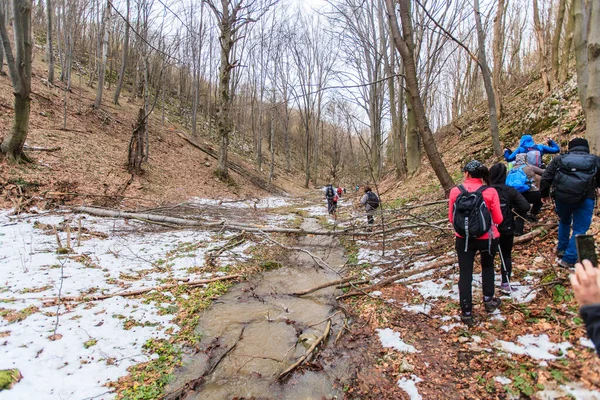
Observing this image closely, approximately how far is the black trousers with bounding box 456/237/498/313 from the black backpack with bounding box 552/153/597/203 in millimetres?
1269

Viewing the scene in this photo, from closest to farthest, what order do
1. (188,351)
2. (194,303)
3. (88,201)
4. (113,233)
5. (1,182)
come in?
(188,351)
(194,303)
(113,233)
(1,182)
(88,201)

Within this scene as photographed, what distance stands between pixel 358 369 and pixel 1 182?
36.4ft

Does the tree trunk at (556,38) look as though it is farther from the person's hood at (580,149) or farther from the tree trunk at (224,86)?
the tree trunk at (224,86)

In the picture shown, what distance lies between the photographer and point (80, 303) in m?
4.36

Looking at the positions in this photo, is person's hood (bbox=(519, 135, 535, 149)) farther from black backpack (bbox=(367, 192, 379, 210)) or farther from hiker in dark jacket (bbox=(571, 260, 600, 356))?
hiker in dark jacket (bbox=(571, 260, 600, 356))

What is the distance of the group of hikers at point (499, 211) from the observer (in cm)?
346

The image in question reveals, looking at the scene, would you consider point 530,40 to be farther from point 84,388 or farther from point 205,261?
point 84,388

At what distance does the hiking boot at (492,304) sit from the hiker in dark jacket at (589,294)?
2732 millimetres

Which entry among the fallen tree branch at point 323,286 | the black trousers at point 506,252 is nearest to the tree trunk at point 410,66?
the black trousers at point 506,252

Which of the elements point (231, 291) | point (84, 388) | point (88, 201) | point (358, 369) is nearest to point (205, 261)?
point (231, 291)

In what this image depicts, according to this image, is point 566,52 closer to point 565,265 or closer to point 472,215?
point 565,265

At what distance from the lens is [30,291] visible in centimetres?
450

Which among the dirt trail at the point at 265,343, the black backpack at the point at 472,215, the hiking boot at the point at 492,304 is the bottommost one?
the dirt trail at the point at 265,343

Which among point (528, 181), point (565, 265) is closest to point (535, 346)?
point (565, 265)
